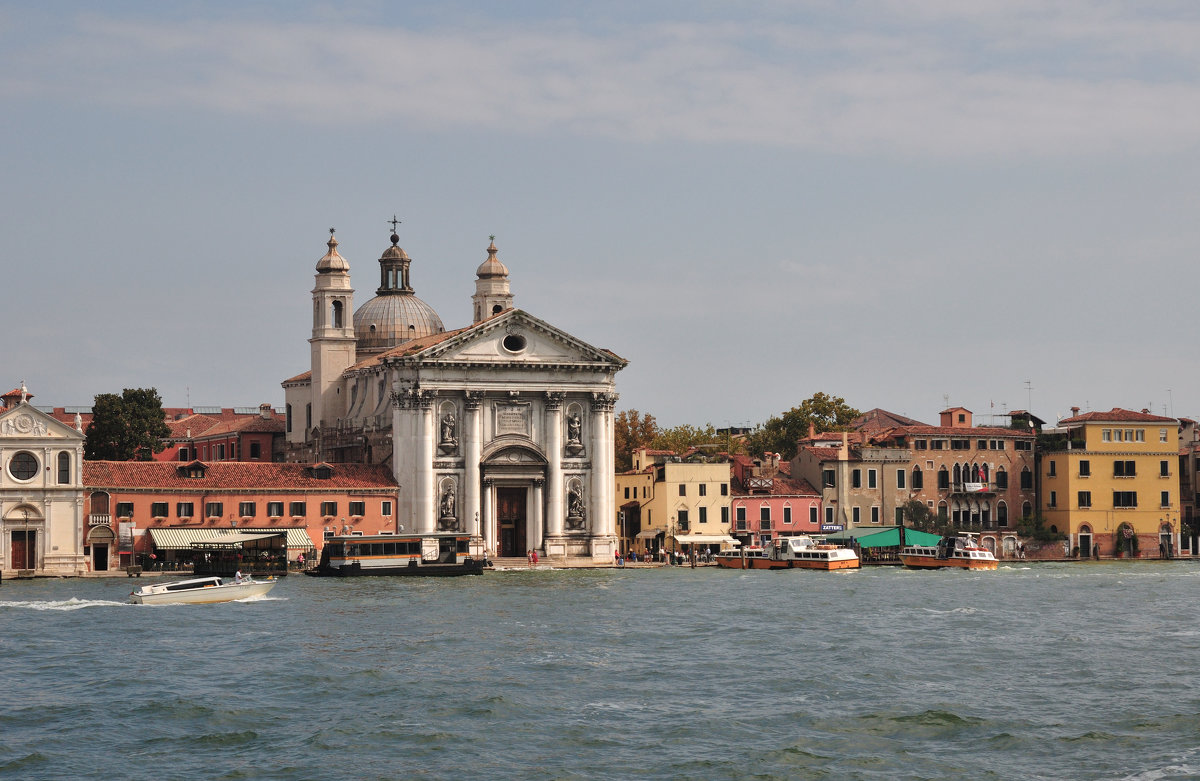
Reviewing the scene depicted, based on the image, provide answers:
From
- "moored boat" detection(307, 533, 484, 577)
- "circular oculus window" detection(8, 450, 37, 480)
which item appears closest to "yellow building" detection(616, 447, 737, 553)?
"moored boat" detection(307, 533, 484, 577)

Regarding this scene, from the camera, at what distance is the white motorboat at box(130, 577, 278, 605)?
51.4 m

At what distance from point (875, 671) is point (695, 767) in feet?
35.0

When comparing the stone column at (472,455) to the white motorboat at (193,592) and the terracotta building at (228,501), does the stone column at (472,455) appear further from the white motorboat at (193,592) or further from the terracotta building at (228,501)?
the white motorboat at (193,592)

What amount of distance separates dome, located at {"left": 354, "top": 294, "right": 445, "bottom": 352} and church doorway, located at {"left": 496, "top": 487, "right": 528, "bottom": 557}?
1453 centimetres

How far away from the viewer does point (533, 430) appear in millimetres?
76250

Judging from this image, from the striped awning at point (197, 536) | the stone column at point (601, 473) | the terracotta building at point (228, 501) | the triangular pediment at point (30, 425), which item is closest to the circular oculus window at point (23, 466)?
the triangular pediment at point (30, 425)

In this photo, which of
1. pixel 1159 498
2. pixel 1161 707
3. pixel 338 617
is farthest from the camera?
pixel 1159 498

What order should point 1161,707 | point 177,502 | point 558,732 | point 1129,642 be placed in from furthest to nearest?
point 177,502, point 1129,642, point 1161,707, point 558,732

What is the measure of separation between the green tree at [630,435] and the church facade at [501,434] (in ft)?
68.4

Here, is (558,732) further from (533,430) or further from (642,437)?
(642,437)

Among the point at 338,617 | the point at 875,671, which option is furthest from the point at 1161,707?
the point at 338,617

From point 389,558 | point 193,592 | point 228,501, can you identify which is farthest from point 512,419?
point 193,592

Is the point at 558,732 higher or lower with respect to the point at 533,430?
lower

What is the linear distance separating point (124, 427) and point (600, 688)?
56.1 meters
